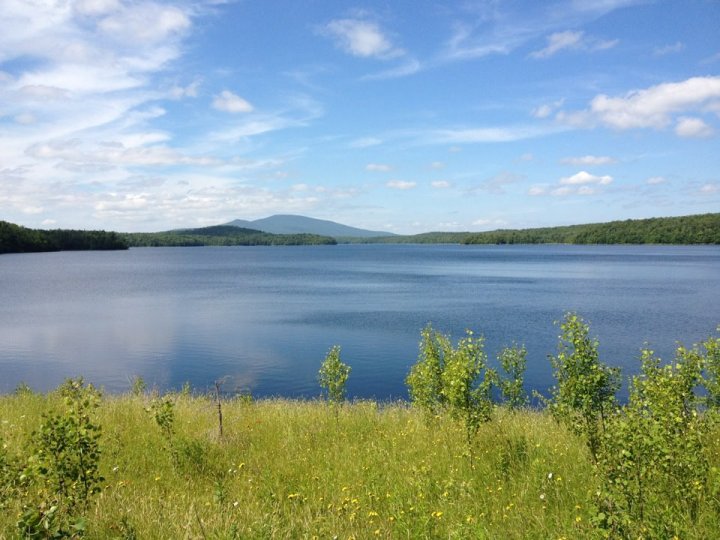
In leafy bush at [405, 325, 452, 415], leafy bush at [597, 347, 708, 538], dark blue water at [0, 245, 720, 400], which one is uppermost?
leafy bush at [597, 347, 708, 538]

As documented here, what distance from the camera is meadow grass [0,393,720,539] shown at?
6.88 m

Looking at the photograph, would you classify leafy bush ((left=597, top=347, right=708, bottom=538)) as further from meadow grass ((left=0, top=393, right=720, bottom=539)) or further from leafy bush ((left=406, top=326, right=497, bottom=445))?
leafy bush ((left=406, top=326, right=497, bottom=445))

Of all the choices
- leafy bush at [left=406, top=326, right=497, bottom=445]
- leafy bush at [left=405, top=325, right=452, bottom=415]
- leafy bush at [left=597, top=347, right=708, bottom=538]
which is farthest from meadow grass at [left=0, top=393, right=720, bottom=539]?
leafy bush at [left=405, top=325, right=452, bottom=415]

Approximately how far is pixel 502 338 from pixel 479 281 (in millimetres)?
57161

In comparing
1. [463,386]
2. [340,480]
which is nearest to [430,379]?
[463,386]

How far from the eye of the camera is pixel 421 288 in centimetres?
8875

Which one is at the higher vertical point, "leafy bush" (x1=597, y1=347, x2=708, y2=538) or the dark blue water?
"leafy bush" (x1=597, y1=347, x2=708, y2=538)

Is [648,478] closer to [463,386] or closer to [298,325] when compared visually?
[463,386]

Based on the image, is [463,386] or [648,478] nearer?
[648,478]

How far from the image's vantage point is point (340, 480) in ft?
30.1

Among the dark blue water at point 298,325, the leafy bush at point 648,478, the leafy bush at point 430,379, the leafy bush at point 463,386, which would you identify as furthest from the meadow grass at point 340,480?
the dark blue water at point 298,325

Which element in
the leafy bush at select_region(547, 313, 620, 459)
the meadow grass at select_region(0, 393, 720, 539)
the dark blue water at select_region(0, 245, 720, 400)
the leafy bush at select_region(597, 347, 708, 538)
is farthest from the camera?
the dark blue water at select_region(0, 245, 720, 400)

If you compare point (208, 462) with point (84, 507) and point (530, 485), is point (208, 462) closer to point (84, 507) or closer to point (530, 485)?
point (84, 507)

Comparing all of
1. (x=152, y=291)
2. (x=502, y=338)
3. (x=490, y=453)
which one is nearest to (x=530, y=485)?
(x=490, y=453)
